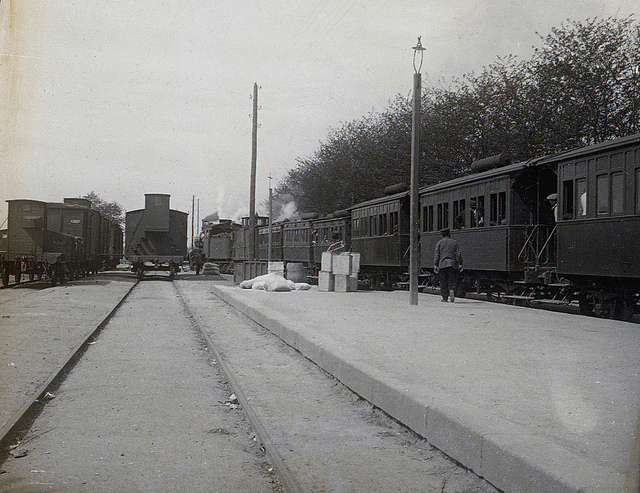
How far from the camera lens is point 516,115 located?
29.0 metres

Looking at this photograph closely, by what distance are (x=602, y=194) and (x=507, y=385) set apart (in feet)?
24.7

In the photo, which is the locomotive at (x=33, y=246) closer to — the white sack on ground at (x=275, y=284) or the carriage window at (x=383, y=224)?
the white sack on ground at (x=275, y=284)

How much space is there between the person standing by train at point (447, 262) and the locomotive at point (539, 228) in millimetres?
1037

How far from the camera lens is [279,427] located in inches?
200

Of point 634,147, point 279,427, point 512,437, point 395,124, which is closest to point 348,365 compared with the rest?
point 279,427

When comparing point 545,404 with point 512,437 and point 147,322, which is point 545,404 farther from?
point 147,322

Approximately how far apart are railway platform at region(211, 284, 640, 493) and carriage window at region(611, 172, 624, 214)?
1945 mm

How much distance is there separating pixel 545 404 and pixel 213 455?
2274 mm

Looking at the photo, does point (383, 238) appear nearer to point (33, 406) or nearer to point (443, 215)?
point (443, 215)

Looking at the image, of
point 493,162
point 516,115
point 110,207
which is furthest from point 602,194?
point 110,207

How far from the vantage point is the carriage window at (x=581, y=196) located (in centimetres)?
1230

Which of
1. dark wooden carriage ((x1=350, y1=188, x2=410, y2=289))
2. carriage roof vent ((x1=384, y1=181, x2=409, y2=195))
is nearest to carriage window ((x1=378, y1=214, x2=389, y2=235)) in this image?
dark wooden carriage ((x1=350, y1=188, x2=410, y2=289))

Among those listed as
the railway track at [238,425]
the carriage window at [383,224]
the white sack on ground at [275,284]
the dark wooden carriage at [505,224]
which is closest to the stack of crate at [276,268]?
the white sack on ground at [275,284]

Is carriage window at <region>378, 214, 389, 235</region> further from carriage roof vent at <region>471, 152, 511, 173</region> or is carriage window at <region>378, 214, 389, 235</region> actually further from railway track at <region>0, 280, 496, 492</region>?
railway track at <region>0, 280, 496, 492</region>
